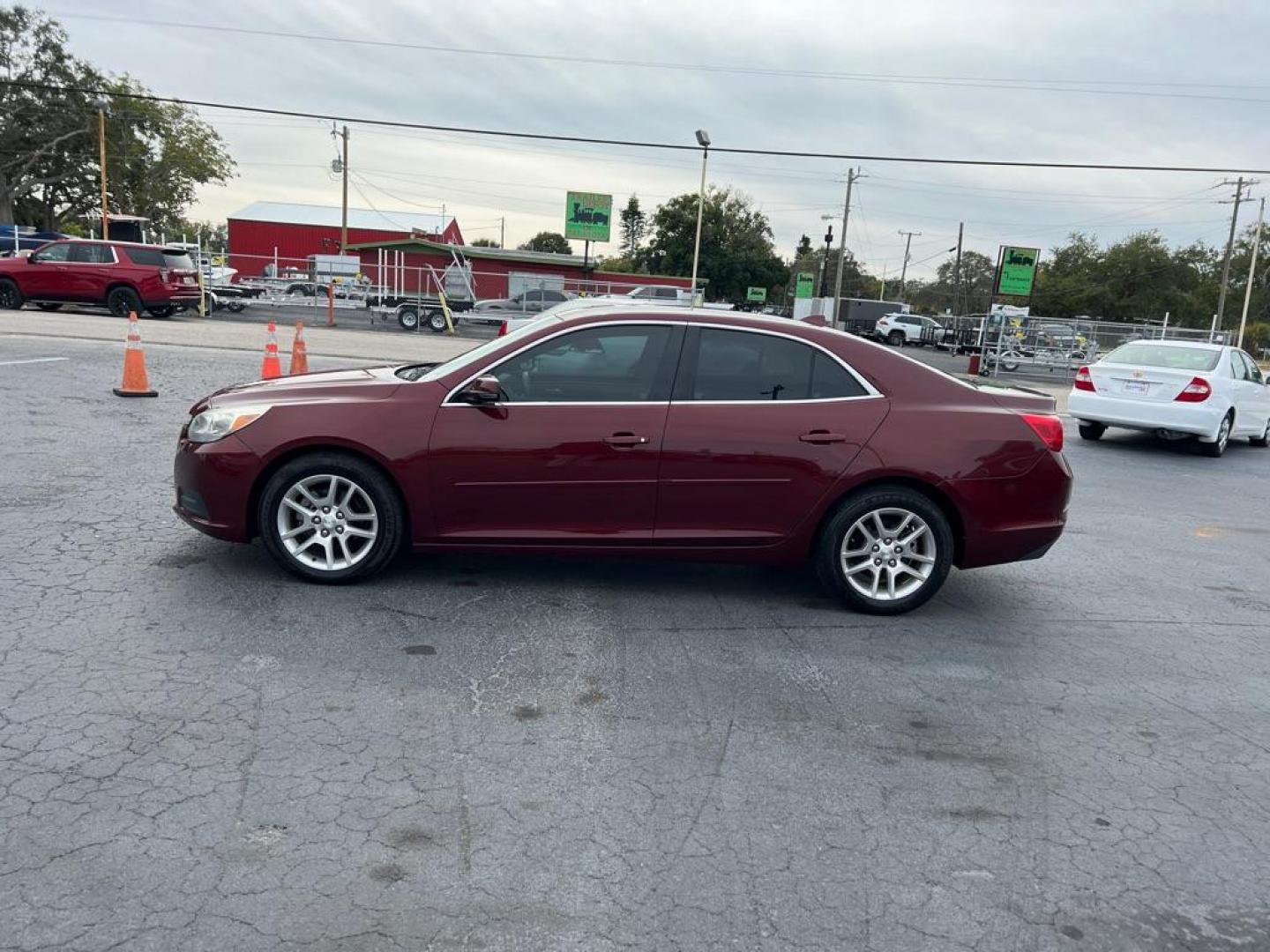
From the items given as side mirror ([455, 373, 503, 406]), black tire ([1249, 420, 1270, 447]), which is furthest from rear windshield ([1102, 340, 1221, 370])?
side mirror ([455, 373, 503, 406])

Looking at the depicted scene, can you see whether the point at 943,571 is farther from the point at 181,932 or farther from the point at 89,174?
the point at 89,174

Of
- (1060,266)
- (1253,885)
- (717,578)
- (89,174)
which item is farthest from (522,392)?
(1060,266)

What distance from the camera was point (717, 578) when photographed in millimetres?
5902

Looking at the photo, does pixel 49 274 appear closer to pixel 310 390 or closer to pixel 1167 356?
pixel 310 390

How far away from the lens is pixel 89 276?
23.5 meters

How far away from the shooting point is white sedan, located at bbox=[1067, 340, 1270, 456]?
12477mm

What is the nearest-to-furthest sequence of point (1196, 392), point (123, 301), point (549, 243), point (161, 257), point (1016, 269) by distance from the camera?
point (1196, 392) → point (123, 301) → point (161, 257) → point (1016, 269) → point (549, 243)

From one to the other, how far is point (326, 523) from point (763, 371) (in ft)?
8.12

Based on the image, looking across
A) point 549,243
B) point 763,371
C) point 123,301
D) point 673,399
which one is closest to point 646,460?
point 673,399

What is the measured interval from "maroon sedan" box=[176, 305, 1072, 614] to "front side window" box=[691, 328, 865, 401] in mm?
11

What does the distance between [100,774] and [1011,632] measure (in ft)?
14.2

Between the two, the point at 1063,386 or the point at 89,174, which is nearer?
the point at 1063,386

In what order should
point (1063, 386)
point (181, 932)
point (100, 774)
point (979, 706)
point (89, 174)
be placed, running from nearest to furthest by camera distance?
point (181, 932) < point (100, 774) < point (979, 706) < point (1063, 386) < point (89, 174)

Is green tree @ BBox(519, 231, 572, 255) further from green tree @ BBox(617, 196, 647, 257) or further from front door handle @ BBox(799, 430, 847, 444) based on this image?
front door handle @ BBox(799, 430, 847, 444)
